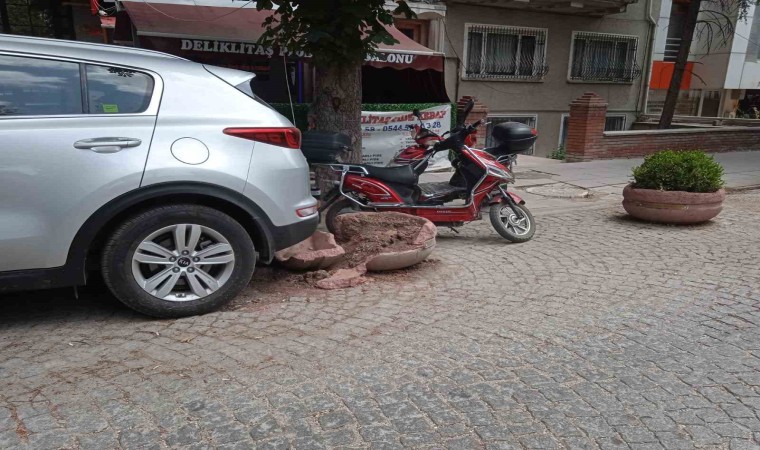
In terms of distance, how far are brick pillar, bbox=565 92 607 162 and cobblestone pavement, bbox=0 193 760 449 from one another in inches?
327

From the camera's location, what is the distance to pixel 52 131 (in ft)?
11.3

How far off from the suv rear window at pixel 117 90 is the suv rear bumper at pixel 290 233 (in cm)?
118

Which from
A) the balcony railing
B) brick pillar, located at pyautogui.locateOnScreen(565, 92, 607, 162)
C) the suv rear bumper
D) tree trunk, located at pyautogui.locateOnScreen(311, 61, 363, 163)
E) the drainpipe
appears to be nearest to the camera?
the suv rear bumper

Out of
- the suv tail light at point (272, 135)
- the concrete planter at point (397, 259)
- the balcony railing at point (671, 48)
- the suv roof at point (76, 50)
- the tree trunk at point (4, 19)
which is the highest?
the balcony railing at point (671, 48)

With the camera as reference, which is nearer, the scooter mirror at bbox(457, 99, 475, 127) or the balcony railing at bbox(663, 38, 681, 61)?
the scooter mirror at bbox(457, 99, 475, 127)

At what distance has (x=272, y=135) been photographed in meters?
4.02

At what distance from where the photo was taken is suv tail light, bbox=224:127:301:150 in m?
3.90

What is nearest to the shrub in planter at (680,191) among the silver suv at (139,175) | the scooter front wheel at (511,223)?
the scooter front wheel at (511,223)

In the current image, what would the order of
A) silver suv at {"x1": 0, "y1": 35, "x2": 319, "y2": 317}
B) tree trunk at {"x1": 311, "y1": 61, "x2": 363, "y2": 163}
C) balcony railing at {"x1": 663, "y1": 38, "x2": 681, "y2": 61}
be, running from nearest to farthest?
silver suv at {"x1": 0, "y1": 35, "x2": 319, "y2": 317}
tree trunk at {"x1": 311, "y1": 61, "x2": 363, "y2": 163}
balcony railing at {"x1": 663, "y1": 38, "x2": 681, "y2": 61}

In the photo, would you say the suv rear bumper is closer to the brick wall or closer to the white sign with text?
the white sign with text

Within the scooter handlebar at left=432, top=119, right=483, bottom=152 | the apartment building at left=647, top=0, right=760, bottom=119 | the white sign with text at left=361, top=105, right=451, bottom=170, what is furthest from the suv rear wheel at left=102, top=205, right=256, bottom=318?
the apartment building at left=647, top=0, right=760, bottom=119

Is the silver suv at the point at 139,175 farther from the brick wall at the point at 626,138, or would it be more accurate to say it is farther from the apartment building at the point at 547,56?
the apartment building at the point at 547,56

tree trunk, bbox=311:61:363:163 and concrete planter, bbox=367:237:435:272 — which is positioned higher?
tree trunk, bbox=311:61:363:163

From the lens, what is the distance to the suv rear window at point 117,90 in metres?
3.64
